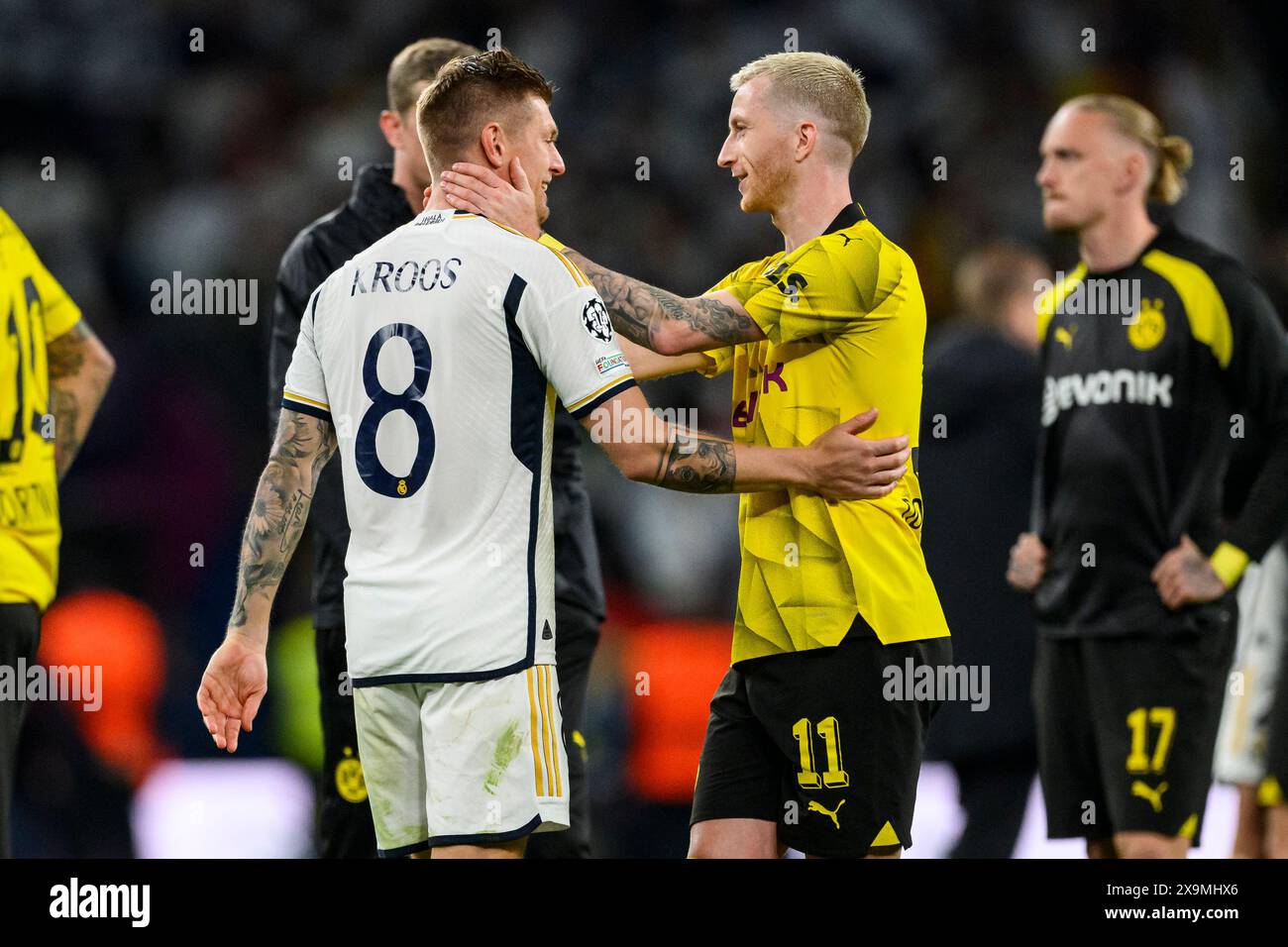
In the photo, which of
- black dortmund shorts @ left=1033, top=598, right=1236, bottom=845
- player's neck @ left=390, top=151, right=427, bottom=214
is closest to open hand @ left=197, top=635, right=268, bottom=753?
player's neck @ left=390, top=151, right=427, bottom=214

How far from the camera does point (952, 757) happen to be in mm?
5652

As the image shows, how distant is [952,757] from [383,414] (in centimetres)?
318

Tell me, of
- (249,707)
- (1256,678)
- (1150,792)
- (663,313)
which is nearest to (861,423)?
(663,313)

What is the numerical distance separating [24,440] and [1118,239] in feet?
10.9

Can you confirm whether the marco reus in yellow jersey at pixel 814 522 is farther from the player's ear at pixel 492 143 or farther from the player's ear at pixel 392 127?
the player's ear at pixel 392 127

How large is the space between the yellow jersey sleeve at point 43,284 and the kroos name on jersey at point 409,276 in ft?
4.68

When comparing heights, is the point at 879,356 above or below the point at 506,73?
below

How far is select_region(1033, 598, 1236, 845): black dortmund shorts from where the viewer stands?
4793 mm

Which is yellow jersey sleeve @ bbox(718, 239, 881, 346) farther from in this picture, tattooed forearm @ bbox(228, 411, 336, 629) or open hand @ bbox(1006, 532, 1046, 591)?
open hand @ bbox(1006, 532, 1046, 591)

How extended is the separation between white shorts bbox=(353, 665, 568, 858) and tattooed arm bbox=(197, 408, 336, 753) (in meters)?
0.24

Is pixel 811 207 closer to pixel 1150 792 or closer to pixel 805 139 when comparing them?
pixel 805 139
